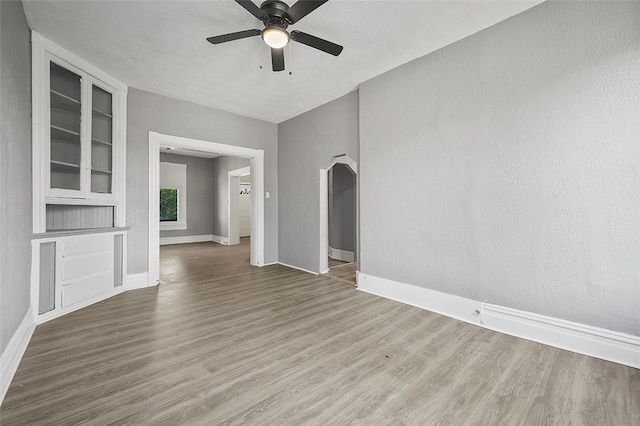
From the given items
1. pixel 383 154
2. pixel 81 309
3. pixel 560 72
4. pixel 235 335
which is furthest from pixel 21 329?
pixel 560 72

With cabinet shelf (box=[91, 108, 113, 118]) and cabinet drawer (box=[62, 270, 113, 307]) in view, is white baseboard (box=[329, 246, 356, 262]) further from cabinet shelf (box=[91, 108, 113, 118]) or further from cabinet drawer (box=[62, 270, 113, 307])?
cabinet shelf (box=[91, 108, 113, 118])

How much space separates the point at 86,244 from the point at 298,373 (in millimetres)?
2850

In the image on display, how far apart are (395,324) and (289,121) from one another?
386 centimetres

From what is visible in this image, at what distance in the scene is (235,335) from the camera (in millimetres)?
2295

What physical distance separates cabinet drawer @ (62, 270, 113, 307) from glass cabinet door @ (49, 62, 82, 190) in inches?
40.6

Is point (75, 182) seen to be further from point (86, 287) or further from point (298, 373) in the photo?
point (298, 373)

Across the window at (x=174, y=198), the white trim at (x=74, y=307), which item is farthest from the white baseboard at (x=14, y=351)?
the window at (x=174, y=198)

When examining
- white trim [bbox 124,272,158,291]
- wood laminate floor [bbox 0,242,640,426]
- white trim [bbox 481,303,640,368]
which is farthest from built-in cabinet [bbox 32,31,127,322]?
white trim [bbox 481,303,640,368]

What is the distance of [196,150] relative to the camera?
4.28 metres

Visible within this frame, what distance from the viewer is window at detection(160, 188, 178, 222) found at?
804 centimetres

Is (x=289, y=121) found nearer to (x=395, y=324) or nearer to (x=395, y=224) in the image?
(x=395, y=224)

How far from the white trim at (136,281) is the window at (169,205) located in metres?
4.89

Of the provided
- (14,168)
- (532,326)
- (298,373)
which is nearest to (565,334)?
(532,326)

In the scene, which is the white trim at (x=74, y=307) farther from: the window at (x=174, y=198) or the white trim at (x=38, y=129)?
the window at (x=174, y=198)
